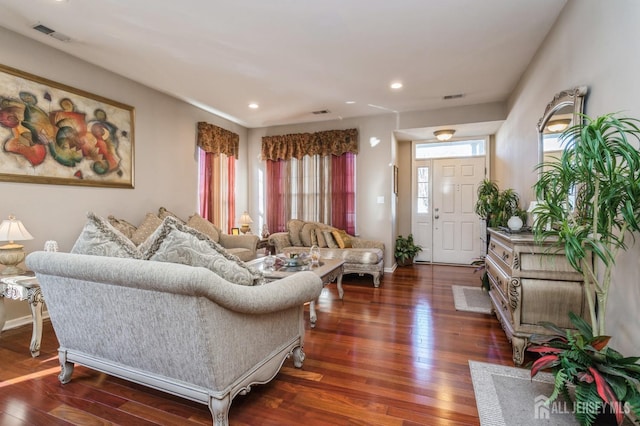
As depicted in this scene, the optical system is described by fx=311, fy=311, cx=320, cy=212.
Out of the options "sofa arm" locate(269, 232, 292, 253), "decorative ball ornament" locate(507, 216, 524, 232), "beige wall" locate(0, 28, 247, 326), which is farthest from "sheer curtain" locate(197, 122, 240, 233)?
"decorative ball ornament" locate(507, 216, 524, 232)

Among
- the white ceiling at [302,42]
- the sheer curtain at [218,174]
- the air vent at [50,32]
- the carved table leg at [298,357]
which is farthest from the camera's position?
the sheer curtain at [218,174]

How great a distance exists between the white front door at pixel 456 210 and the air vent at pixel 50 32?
5.73 m

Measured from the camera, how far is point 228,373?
1523 mm

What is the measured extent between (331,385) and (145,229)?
2.95m

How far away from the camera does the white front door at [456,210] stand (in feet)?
19.5

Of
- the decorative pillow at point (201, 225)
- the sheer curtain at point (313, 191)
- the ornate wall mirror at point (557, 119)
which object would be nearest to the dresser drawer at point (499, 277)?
the ornate wall mirror at point (557, 119)

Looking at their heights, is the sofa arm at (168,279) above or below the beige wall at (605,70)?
below

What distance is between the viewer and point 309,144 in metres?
5.75

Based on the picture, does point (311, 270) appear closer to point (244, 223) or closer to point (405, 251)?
point (244, 223)

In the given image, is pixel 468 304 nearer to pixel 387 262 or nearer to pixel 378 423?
pixel 387 262

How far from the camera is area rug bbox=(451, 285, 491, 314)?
3443 mm

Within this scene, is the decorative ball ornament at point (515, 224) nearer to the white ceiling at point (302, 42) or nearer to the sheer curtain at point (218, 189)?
the white ceiling at point (302, 42)

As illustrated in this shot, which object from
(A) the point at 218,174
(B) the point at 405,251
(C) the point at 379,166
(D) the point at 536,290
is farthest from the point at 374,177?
(D) the point at 536,290

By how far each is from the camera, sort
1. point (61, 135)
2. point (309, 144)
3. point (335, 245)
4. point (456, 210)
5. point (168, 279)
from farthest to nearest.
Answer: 1. point (456, 210)
2. point (309, 144)
3. point (335, 245)
4. point (61, 135)
5. point (168, 279)
